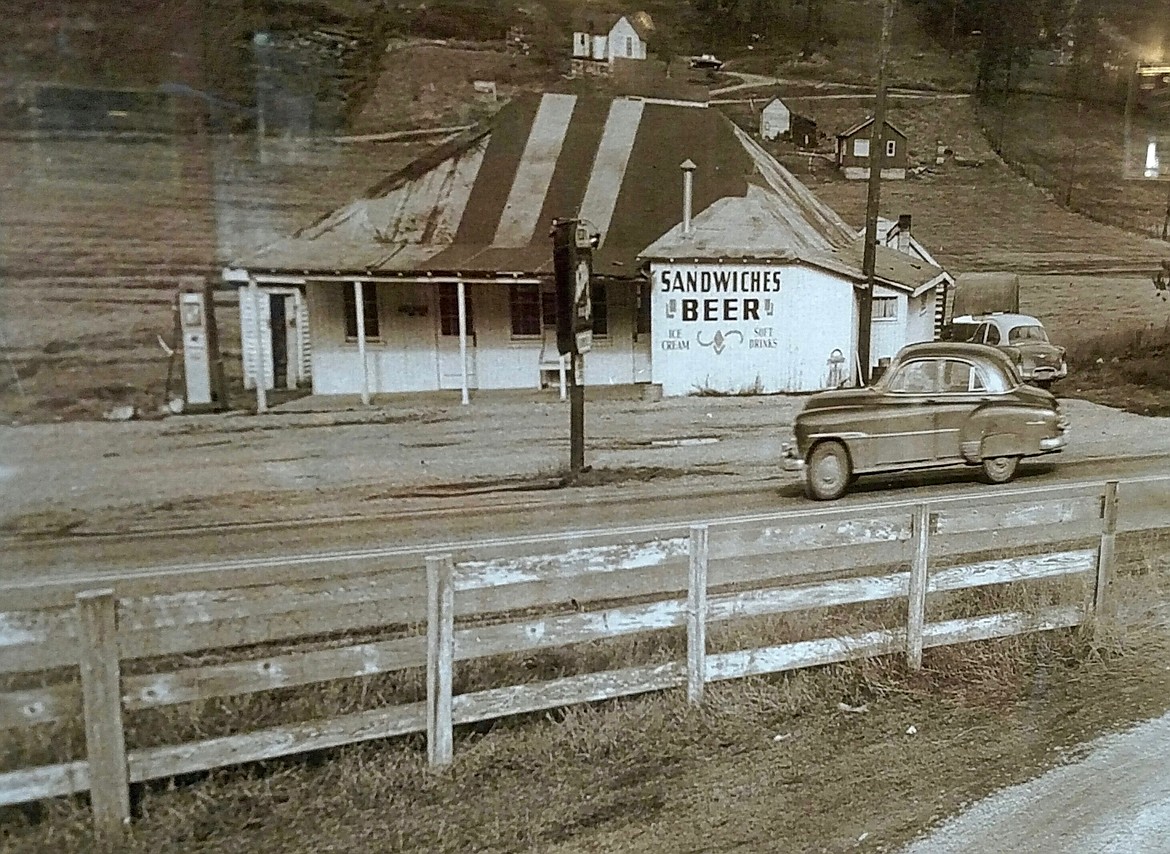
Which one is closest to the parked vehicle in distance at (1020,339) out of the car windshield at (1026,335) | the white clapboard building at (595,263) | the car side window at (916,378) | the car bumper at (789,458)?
the car windshield at (1026,335)

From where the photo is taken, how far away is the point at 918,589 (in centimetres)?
235

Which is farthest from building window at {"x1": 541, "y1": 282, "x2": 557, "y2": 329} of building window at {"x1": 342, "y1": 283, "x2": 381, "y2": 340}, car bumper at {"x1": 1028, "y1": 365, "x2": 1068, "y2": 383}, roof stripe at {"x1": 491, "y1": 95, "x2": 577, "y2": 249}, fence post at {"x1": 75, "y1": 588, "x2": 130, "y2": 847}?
car bumper at {"x1": 1028, "y1": 365, "x2": 1068, "y2": 383}

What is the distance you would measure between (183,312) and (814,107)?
1.59 metres

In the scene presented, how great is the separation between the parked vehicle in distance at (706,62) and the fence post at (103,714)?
1731 millimetres

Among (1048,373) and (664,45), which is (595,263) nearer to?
(664,45)

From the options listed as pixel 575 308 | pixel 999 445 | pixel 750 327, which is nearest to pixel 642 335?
pixel 575 308

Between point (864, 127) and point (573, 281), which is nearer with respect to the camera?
point (573, 281)

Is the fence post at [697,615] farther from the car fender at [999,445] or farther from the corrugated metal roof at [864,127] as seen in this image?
the corrugated metal roof at [864,127]

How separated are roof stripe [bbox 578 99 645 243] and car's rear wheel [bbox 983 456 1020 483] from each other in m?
1.28

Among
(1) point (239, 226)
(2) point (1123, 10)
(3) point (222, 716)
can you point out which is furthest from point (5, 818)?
(2) point (1123, 10)

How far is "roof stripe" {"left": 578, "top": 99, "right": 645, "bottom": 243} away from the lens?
2.05m

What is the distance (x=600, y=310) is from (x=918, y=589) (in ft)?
3.80

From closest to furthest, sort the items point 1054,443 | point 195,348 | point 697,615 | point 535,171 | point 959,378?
point 195,348
point 535,171
point 697,615
point 959,378
point 1054,443

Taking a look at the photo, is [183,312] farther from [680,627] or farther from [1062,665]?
[1062,665]
